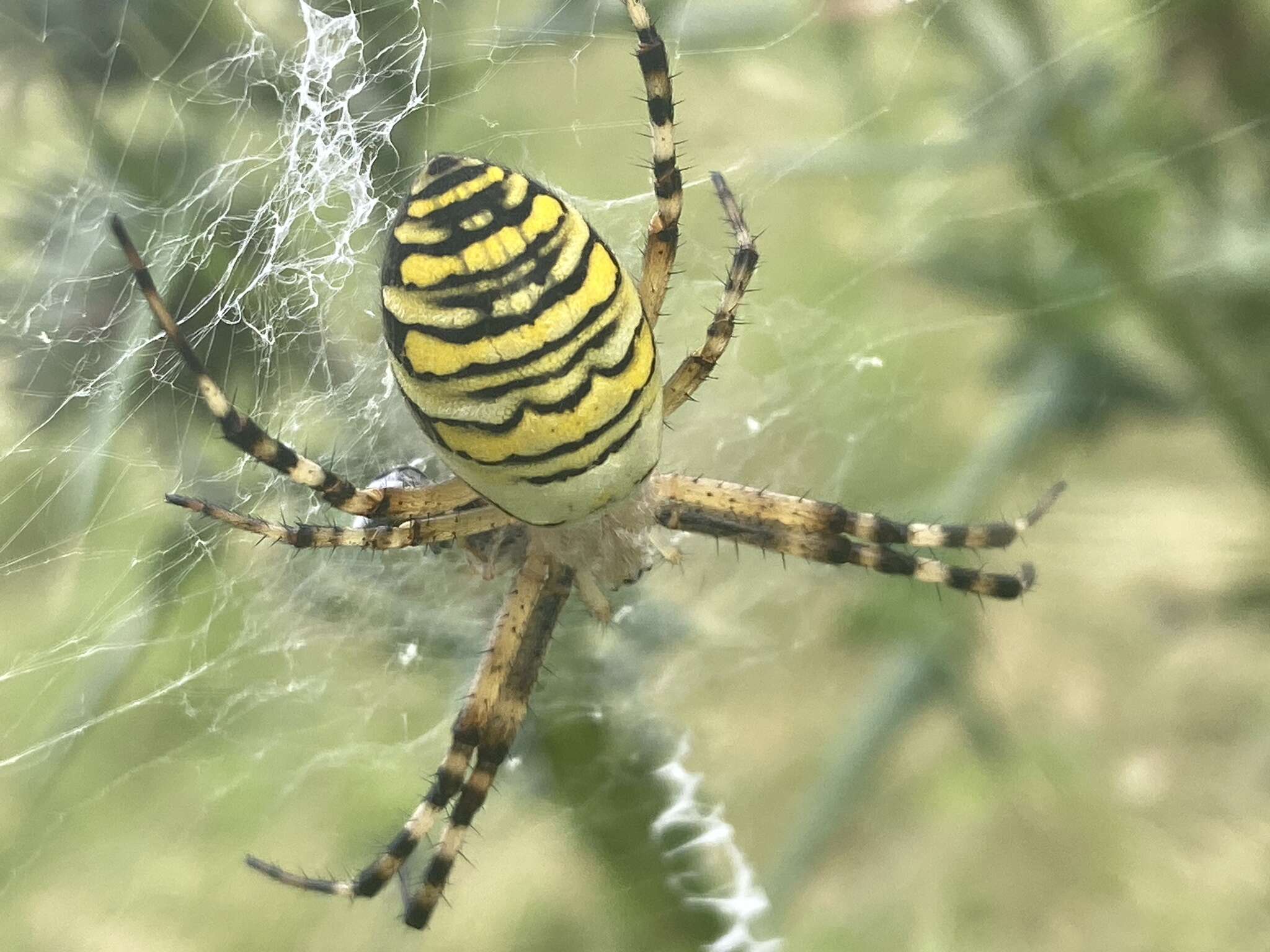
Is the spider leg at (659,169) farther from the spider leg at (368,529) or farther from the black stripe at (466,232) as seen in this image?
the spider leg at (368,529)

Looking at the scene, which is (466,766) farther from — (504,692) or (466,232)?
(466,232)

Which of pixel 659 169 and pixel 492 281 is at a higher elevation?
pixel 659 169

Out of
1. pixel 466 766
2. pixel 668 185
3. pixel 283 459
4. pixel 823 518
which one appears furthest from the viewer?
pixel 823 518

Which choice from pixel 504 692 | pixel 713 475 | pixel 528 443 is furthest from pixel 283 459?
pixel 713 475

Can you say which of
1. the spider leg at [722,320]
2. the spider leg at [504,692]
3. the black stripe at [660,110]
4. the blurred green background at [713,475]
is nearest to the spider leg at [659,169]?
the black stripe at [660,110]

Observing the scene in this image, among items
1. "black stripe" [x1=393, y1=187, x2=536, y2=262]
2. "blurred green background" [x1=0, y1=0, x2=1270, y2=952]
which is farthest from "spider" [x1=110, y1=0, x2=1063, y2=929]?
"blurred green background" [x1=0, y1=0, x2=1270, y2=952]

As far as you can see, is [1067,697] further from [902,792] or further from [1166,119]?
[1166,119]
